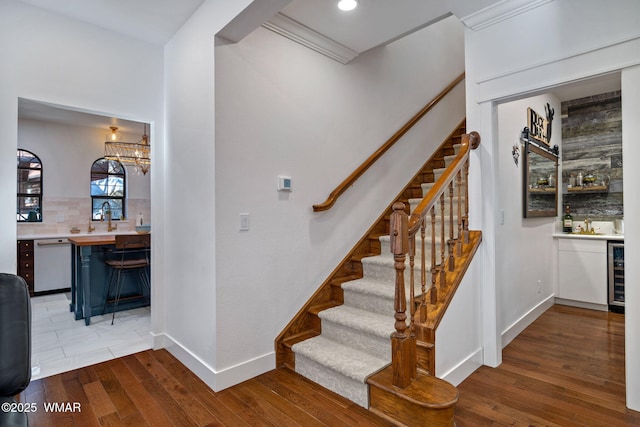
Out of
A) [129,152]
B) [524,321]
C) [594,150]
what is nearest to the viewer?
[524,321]

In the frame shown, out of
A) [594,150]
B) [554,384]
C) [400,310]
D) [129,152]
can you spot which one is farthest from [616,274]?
[129,152]

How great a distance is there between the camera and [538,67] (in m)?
2.34

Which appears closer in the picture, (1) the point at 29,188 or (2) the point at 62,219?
(1) the point at 29,188

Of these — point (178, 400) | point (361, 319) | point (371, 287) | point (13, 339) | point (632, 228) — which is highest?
point (632, 228)

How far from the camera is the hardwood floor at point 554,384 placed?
77.8 inches

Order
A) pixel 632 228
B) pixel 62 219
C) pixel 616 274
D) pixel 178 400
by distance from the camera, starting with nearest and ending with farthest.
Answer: pixel 632 228 < pixel 178 400 < pixel 616 274 < pixel 62 219

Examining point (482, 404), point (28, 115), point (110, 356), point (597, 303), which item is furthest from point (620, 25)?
point (28, 115)

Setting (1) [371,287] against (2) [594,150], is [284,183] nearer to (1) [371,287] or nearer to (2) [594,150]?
(1) [371,287]

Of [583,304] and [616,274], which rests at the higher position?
[616,274]

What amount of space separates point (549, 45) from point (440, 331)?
2.05 metres

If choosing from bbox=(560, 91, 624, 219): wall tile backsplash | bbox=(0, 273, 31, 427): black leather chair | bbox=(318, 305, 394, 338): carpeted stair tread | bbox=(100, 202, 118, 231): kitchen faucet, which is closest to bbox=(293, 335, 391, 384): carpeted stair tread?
bbox=(318, 305, 394, 338): carpeted stair tread

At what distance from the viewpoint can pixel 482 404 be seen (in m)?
2.12

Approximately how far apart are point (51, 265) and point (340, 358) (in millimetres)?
5271

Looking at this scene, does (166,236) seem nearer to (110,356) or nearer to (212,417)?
(110,356)
